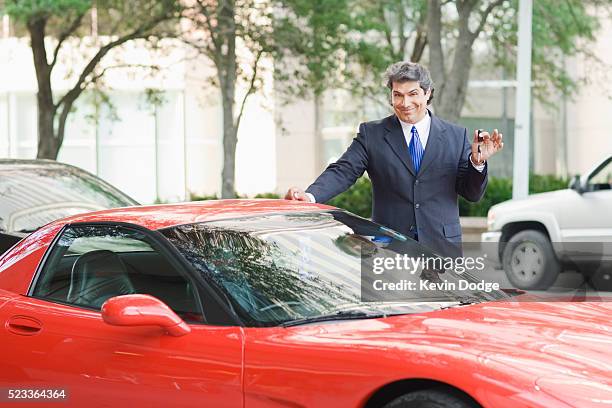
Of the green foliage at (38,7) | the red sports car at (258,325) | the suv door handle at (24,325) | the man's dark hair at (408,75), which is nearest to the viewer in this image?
the red sports car at (258,325)

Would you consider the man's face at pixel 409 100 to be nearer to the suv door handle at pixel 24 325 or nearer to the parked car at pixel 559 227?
the suv door handle at pixel 24 325

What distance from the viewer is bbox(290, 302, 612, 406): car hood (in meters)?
3.78

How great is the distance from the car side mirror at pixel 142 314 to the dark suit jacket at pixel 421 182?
5.52 feet

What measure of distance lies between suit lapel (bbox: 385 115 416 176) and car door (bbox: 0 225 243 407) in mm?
1660

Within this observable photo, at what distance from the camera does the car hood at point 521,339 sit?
378 centimetres

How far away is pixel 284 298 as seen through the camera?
14.9 feet

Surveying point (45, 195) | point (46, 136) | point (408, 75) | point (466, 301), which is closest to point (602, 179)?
point (45, 195)

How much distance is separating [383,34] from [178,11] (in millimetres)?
5360

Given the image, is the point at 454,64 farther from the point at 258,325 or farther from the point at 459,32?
the point at 258,325

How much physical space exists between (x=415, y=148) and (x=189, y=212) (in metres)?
1.46

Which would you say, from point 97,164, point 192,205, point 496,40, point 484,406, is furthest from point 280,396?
point 97,164

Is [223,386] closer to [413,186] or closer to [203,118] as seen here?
[413,186]

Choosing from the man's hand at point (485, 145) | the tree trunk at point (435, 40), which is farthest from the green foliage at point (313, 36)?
the man's hand at point (485, 145)

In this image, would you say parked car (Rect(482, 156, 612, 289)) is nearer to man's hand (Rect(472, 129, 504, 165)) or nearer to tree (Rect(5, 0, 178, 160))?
man's hand (Rect(472, 129, 504, 165))
